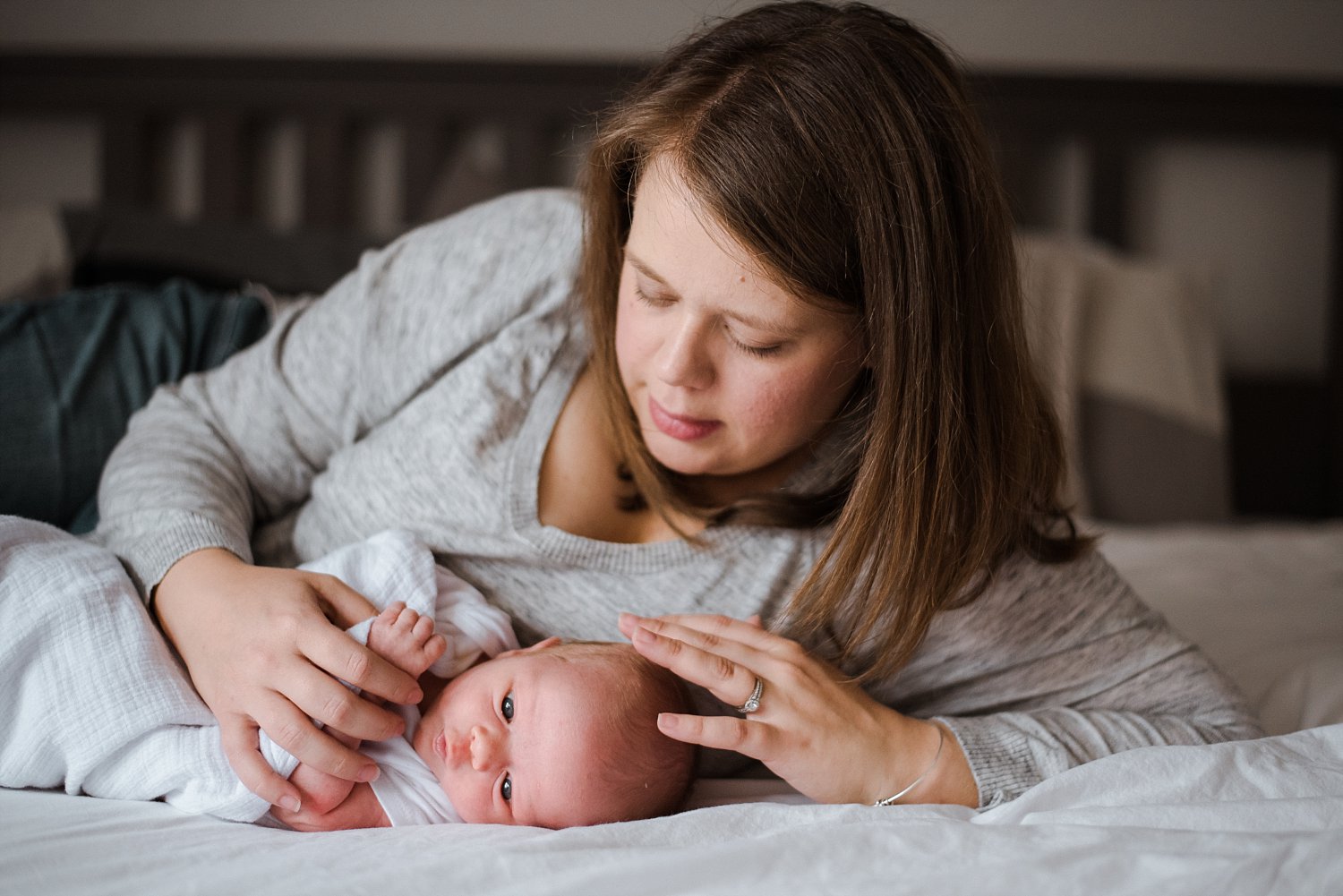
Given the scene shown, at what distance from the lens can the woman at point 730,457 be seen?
0.78 m

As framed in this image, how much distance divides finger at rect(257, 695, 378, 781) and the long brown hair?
0.34 metres

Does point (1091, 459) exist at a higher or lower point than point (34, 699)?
lower

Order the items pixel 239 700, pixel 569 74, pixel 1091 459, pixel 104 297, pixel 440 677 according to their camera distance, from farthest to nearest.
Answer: pixel 569 74
pixel 1091 459
pixel 104 297
pixel 440 677
pixel 239 700

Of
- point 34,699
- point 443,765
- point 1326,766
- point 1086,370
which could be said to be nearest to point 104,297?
point 34,699

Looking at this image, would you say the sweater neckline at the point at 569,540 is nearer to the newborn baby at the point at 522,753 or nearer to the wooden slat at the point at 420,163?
the newborn baby at the point at 522,753

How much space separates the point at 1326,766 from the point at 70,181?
2.48m

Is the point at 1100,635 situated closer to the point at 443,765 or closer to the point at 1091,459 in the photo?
the point at 443,765

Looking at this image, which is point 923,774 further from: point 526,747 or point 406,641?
point 406,641

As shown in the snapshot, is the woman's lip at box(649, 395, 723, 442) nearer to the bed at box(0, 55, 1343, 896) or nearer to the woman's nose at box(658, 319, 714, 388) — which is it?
the woman's nose at box(658, 319, 714, 388)

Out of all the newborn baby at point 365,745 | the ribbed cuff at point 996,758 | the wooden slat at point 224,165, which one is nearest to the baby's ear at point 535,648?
the newborn baby at point 365,745

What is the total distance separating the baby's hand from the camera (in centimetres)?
81

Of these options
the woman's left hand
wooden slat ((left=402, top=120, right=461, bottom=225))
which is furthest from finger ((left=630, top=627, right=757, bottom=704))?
wooden slat ((left=402, top=120, right=461, bottom=225))

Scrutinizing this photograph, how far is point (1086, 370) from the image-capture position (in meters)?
2.15

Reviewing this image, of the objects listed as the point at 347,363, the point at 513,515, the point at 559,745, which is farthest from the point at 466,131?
the point at 559,745
